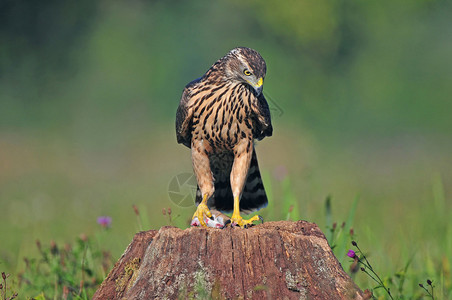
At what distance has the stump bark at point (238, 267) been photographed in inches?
138

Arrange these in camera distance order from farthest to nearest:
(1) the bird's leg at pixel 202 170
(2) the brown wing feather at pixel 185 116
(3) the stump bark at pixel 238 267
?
(1) the bird's leg at pixel 202 170
(2) the brown wing feather at pixel 185 116
(3) the stump bark at pixel 238 267

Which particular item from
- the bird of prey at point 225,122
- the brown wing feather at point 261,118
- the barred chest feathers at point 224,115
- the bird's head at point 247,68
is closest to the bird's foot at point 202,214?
the bird of prey at point 225,122

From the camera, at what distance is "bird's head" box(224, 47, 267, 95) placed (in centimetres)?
435

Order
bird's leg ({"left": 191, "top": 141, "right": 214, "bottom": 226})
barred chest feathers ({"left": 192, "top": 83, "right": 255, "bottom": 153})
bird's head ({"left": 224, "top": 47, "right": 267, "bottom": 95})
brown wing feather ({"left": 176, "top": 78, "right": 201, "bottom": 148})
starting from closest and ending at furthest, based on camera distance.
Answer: bird's head ({"left": 224, "top": 47, "right": 267, "bottom": 95})
barred chest feathers ({"left": 192, "top": 83, "right": 255, "bottom": 153})
brown wing feather ({"left": 176, "top": 78, "right": 201, "bottom": 148})
bird's leg ({"left": 191, "top": 141, "right": 214, "bottom": 226})

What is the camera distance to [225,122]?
4711 millimetres

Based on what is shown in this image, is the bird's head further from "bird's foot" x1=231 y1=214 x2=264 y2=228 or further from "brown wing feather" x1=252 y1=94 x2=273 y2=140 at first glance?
"bird's foot" x1=231 y1=214 x2=264 y2=228

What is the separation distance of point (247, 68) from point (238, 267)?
1.36m

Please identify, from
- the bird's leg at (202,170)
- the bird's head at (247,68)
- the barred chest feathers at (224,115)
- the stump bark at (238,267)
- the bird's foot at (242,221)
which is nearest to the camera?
the stump bark at (238,267)

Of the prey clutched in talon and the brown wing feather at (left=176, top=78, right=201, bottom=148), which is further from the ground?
the brown wing feather at (left=176, top=78, right=201, bottom=148)

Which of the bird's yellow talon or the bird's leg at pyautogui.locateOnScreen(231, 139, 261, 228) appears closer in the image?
the bird's yellow talon

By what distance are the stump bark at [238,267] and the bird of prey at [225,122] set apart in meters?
0.93

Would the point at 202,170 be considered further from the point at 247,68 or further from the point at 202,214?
the point at 247,68

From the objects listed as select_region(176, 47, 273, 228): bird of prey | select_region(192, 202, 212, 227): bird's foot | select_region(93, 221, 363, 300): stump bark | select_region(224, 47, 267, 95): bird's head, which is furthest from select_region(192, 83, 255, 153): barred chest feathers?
select_region(93, 221, 363, 300): stump bark

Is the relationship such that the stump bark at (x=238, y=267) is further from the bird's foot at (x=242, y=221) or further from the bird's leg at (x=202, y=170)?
the bird's leg at (x=202, y=170)
